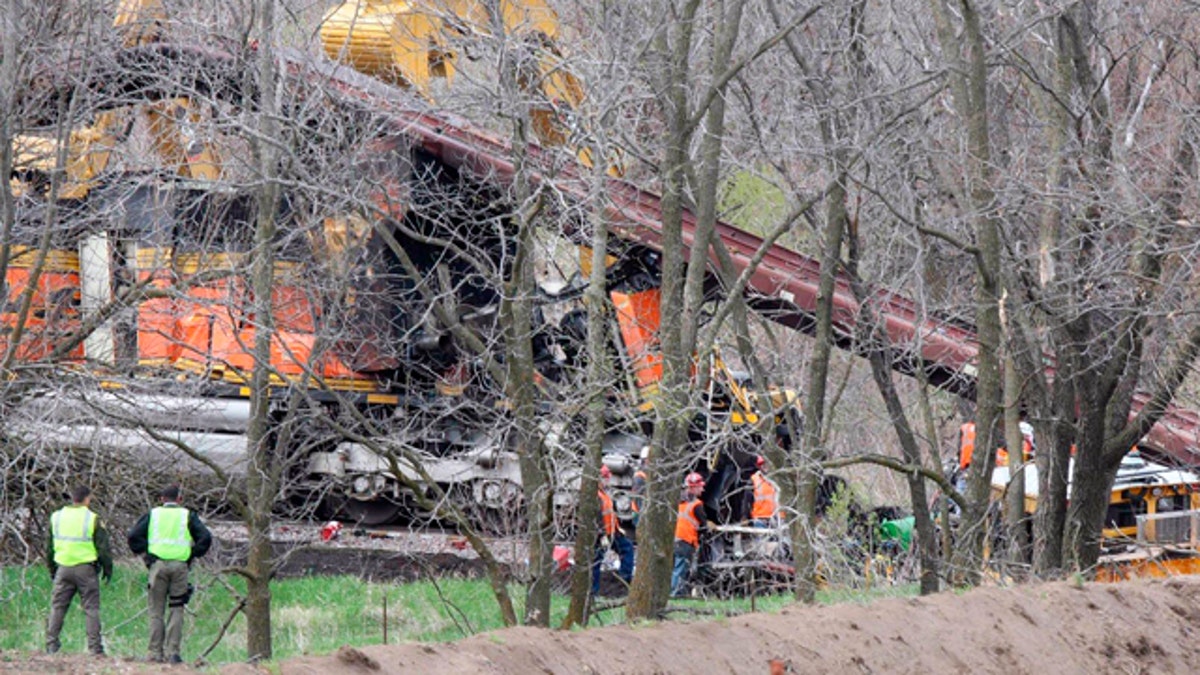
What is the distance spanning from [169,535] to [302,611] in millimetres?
2916

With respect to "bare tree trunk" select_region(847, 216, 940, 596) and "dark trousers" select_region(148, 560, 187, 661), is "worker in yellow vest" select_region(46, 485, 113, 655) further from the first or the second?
"bare tree trunk" select_region(847, 216, 940, 596)

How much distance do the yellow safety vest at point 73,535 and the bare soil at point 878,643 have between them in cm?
429

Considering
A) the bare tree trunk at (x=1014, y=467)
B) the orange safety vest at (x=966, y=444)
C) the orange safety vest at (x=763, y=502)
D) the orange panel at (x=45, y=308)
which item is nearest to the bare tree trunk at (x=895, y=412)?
the bare tree trunk at (x=1014, y=467)

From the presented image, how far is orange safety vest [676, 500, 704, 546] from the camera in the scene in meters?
16.7

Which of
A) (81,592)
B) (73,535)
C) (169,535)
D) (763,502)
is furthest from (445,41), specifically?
(763,502)

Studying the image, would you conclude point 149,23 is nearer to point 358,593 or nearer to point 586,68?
point 586,68

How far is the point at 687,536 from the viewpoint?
55.1 feet

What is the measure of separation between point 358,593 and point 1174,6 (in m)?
9.43

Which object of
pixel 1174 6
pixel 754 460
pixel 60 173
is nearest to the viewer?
pixel 60 173

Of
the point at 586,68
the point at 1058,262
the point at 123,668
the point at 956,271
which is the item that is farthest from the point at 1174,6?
the point at 123,668

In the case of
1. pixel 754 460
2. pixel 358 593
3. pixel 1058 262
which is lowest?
pixel 358 593

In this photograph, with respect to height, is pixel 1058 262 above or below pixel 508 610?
above

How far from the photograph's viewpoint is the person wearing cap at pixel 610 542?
1500 centimetres

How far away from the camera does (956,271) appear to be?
16734mm
